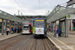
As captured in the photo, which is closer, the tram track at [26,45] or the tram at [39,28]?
the tram track at [26,45]

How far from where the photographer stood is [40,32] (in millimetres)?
17297

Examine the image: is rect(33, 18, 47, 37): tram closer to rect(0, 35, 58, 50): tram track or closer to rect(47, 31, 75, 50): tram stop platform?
rect(47, 31, 75, 50): tram stop platform

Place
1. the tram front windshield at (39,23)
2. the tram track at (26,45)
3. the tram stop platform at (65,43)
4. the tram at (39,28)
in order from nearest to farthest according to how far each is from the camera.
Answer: the tram stop platform at (65,43) → the tram track at (26,45) → the tram at (39,28) → the tram front windshield at (39,23)

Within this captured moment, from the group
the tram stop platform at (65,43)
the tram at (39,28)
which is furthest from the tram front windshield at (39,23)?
the tram stop platform at (65,43)

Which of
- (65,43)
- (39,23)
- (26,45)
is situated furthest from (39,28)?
(26,45)

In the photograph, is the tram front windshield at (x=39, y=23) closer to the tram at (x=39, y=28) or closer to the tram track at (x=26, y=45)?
the tram at (x=39, y=28)

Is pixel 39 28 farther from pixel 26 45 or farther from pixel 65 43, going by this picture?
pixel 26 45

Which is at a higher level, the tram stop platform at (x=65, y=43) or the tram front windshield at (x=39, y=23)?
the tram front windshield at (x=39, y=23)

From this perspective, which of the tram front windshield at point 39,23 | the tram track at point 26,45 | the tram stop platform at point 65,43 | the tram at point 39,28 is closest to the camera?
the tram stop platform at point 65,43

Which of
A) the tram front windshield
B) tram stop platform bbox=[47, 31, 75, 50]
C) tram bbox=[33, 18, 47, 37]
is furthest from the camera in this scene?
the tram front windshield

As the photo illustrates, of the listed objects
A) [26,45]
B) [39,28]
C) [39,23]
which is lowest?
[26,45]

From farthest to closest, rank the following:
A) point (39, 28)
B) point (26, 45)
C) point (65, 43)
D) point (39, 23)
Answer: point (39, 23) < point (39, 28) < point (65, 43) < point (26, 45)

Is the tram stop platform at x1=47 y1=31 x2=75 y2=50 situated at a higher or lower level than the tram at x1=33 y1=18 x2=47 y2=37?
lower

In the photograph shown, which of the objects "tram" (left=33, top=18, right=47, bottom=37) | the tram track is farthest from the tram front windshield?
the tram track
